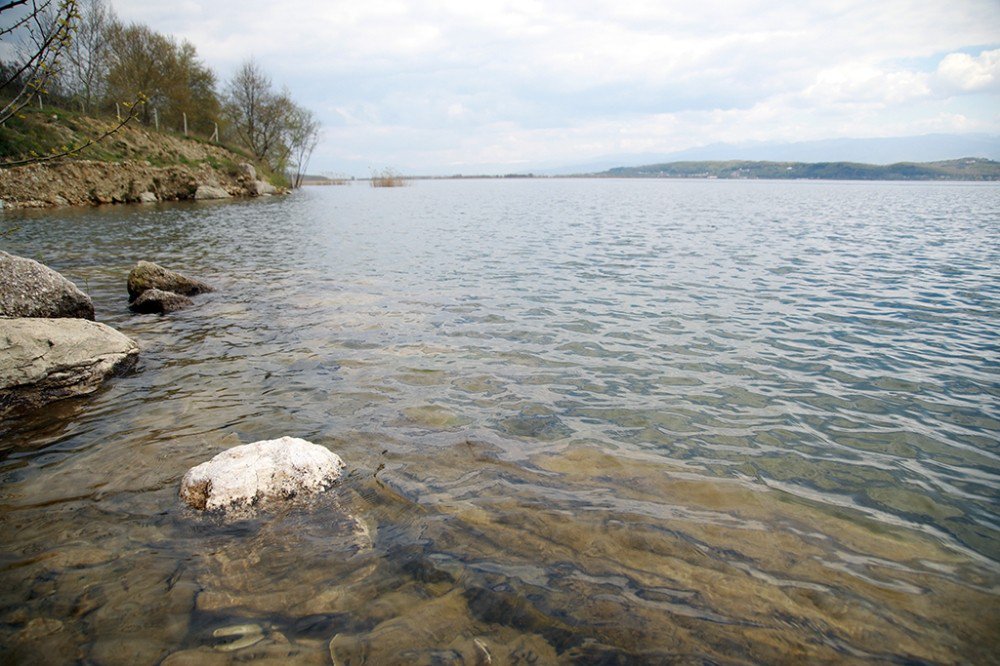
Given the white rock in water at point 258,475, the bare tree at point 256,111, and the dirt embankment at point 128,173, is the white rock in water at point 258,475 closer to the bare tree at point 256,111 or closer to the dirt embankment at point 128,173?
the dirt embankment at point 128,173

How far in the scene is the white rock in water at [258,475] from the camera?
472 centimetres

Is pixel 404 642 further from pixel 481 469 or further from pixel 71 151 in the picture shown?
pixel 71 151

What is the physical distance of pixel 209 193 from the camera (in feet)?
170

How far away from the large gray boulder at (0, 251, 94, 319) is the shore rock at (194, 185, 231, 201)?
4664 cm

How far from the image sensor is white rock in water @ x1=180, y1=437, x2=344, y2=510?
186 inches

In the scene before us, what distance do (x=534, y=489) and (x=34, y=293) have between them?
34.5 feet

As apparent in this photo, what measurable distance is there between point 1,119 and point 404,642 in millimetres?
5798

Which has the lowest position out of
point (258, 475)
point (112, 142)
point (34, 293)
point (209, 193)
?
point (258, 475)

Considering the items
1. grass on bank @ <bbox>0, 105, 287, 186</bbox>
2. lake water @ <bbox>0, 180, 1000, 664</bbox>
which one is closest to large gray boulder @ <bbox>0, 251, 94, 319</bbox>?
lake water @ <bbox>0, 180, 1000, 664</bbox>

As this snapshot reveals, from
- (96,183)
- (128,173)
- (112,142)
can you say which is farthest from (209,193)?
(96,183)

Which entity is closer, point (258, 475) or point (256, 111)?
point (258, 475)

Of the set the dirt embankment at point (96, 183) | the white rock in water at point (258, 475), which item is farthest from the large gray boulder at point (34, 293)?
the dirt embankment at point (96, 183)

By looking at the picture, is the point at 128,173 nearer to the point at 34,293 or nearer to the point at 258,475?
the point at 34,293

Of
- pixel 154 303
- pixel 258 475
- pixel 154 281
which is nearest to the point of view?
pixel 258 475
